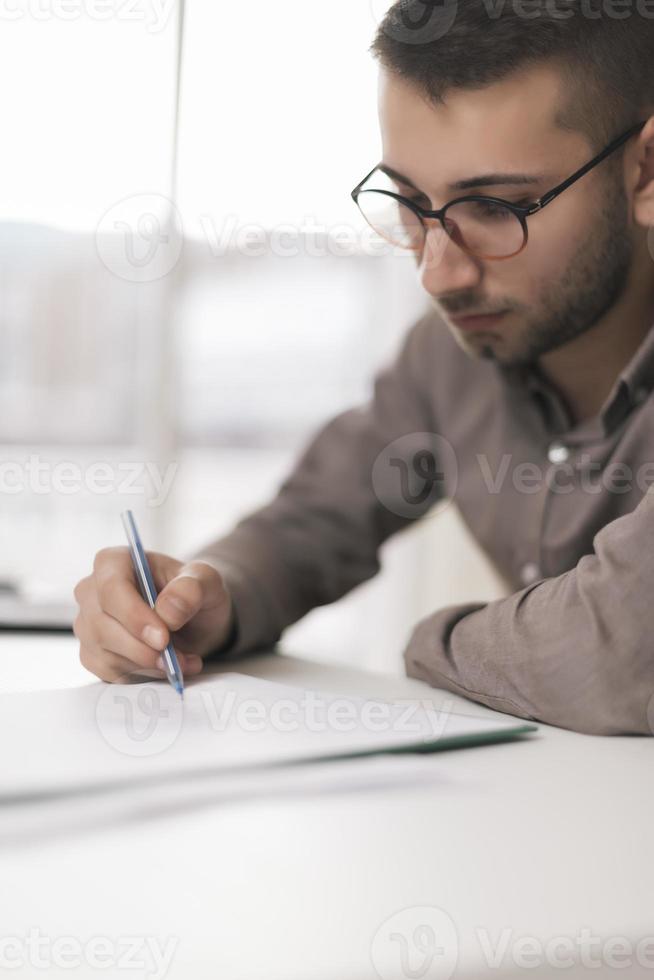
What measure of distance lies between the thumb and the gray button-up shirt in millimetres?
76

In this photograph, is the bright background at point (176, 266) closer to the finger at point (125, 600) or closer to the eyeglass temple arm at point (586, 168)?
the eyeglass temple arm at point (586, 168)

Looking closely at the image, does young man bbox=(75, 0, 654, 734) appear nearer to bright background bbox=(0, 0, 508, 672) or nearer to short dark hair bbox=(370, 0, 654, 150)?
short dark hair bbox=(370, 0, 654, 150)

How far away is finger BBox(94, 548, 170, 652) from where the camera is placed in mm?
760

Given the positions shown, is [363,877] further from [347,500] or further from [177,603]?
[347,500]

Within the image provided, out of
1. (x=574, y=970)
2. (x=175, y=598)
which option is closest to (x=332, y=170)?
(x=175, y=598)

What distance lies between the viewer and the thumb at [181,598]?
797mm

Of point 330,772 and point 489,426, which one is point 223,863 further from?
point 489,426

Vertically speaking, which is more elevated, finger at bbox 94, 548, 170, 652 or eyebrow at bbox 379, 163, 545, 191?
eyebrow at bbox 379, 163, 545, 191

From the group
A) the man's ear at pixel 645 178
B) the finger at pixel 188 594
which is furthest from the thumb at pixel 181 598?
the man's ear at pixel 645 178

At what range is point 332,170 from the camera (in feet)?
9.31

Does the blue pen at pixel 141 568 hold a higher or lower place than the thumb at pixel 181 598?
higher

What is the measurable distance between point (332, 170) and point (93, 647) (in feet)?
7.57

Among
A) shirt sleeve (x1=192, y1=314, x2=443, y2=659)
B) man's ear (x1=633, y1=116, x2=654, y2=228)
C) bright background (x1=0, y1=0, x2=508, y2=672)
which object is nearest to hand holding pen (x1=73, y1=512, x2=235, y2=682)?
shirt sleeve (x1=192, y1=314, x2=443, y2=659)

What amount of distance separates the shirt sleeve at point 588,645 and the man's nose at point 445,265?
34 centimetres
